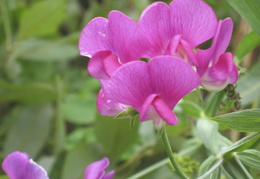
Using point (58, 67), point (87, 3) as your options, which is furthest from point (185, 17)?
point (87, 3)

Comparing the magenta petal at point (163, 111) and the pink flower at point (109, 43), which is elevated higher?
the pink flower at point (109, 43)

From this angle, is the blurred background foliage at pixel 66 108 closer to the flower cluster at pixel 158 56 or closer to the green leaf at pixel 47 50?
the green leaf at pixel 47 50

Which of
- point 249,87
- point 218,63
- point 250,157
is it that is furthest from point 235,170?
point 249,87

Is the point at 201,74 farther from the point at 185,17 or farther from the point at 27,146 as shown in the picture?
the point at 27,146

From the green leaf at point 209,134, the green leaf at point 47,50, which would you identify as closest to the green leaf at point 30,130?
the green leaf at point 47,50

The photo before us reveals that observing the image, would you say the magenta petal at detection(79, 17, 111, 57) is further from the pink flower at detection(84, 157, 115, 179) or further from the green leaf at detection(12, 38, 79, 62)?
the green leaf at detection(12, 38, 79, 62)

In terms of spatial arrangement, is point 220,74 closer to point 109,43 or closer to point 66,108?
point 109,43
